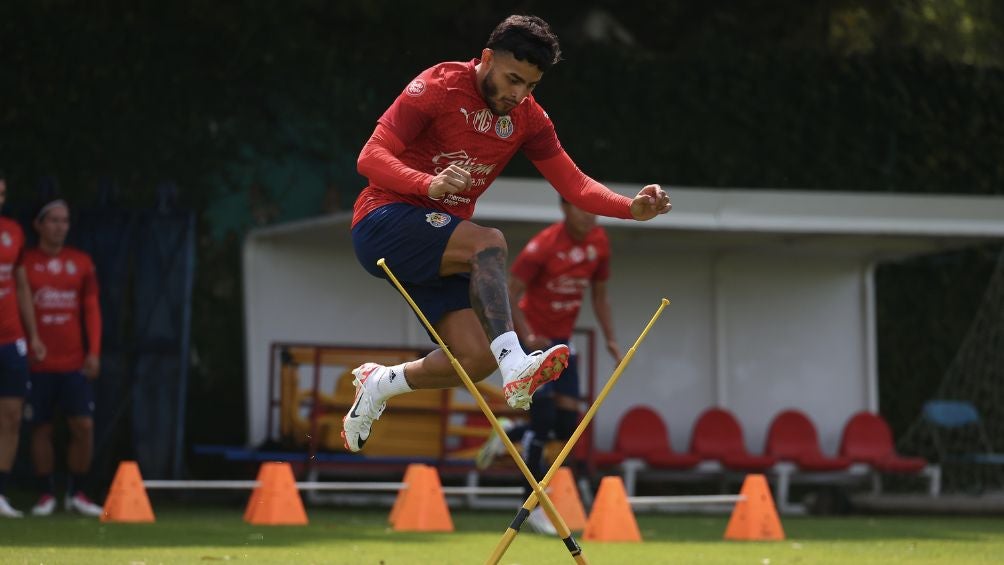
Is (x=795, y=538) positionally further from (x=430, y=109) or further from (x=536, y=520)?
(x=430, y=109)

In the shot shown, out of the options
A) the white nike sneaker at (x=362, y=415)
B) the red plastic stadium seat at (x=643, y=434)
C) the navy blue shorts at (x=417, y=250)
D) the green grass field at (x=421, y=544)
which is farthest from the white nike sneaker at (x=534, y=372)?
the red plastic stadium seat at (x=643, y=434)

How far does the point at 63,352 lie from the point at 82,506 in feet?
3.54

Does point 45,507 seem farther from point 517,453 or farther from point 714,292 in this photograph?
point 714,292

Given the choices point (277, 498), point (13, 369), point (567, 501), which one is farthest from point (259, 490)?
point (567, 501)

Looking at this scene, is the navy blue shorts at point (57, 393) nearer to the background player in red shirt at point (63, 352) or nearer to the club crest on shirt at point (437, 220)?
the background player in red shirt at point (63, 352)

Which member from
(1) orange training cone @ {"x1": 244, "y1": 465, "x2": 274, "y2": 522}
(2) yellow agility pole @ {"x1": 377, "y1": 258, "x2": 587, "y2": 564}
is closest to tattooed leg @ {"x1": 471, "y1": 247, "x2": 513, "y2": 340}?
(2) yellow agility pole @ {"x1": 377, "y1": 258, "x2": 587, "y2": 564}

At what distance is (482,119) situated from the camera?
5984mm

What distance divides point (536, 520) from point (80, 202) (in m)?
4.83

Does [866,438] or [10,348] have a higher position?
[10,348]

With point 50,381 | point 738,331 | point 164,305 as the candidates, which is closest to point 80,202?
point 164,305

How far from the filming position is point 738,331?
47.0 ft

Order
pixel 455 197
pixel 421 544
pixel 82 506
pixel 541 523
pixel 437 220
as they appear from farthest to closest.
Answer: pixel 82 506, pixel 541 523, pixel 421 544, pixel 455 197, pixel 437 220

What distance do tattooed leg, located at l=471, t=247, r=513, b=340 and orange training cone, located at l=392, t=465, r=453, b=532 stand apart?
158 inches

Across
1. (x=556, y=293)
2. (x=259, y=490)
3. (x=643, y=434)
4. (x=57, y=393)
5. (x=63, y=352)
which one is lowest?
(x=259, y=490)
